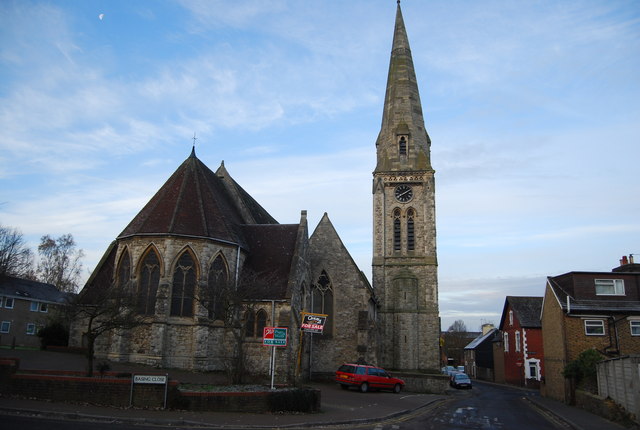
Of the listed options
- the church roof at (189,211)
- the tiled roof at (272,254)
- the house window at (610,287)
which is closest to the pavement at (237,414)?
the tiled roof at (272,254)

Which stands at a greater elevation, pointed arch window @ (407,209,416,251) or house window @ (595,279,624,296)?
pointed arch window @ (407,209,416,251)

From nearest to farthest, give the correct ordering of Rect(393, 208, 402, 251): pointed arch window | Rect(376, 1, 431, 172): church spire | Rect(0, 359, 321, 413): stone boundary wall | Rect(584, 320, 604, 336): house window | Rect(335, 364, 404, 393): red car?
Rect(0, 359, 321, 413): stone boundary wall < Rect(584, 320, 604, 336): house window < Rect(335, 364, 404, 393): red car < Rect(393, 208, 402, 251): pointed arch window < Rect(376, 1, 431, 172): church spire

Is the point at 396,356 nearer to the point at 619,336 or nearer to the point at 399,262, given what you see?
the point at 399,262

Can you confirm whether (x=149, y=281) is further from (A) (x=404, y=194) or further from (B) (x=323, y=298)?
(A) (x=404, y=194)

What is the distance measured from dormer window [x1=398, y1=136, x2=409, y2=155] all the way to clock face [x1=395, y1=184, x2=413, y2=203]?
2.74 m

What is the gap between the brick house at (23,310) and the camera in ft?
140

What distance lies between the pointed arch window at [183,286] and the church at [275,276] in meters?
0.05

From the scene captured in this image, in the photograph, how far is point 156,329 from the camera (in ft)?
76.4

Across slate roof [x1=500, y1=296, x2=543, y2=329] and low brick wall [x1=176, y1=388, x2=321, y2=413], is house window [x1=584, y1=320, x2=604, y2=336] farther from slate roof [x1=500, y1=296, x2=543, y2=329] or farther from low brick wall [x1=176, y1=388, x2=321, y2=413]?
slate roof [x1=500, y1=296, x2=543, y2=329]

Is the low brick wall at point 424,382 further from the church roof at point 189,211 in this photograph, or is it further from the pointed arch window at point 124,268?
the pointed arch window at point 124,268

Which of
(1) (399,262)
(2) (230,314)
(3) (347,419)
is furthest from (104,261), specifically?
(1) (399,262)

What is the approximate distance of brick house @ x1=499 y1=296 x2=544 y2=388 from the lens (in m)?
42.4

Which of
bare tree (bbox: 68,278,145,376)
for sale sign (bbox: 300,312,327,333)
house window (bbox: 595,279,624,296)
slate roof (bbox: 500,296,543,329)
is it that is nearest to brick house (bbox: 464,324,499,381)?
slate roof (bbox: 500,296,543,329)

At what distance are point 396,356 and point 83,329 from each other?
20.7 meters
